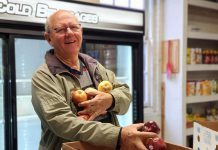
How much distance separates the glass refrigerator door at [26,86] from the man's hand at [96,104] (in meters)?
1.37

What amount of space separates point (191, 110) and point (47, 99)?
2.85 metres

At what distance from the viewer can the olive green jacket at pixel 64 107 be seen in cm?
96

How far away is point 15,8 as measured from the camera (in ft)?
6.59

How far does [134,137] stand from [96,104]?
0.31 metres

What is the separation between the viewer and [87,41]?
2475 millimetres

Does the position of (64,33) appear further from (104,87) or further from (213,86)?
(213,86)

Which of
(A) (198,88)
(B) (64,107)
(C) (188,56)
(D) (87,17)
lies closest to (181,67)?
(C) (188,56)

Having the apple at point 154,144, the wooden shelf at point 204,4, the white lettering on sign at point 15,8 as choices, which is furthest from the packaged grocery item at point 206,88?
the apple at point 154,144

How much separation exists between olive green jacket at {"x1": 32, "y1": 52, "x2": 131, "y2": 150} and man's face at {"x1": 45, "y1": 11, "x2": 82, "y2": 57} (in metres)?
0.06

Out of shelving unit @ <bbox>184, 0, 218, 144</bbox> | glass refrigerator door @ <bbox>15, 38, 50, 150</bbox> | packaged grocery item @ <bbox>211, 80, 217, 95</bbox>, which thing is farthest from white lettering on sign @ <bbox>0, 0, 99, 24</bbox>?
packaged grocery item @ <bbox>211, 80, 217, 95</bbox>

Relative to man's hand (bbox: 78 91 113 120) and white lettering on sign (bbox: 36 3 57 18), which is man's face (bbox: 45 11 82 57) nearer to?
man's hand (bbox: 78 91 113 120)

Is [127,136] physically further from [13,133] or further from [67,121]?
[13,133]

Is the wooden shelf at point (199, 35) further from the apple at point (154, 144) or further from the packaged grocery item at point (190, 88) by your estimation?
the apple at point (154, 144)

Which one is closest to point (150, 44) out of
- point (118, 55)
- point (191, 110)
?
point (118, 55)
